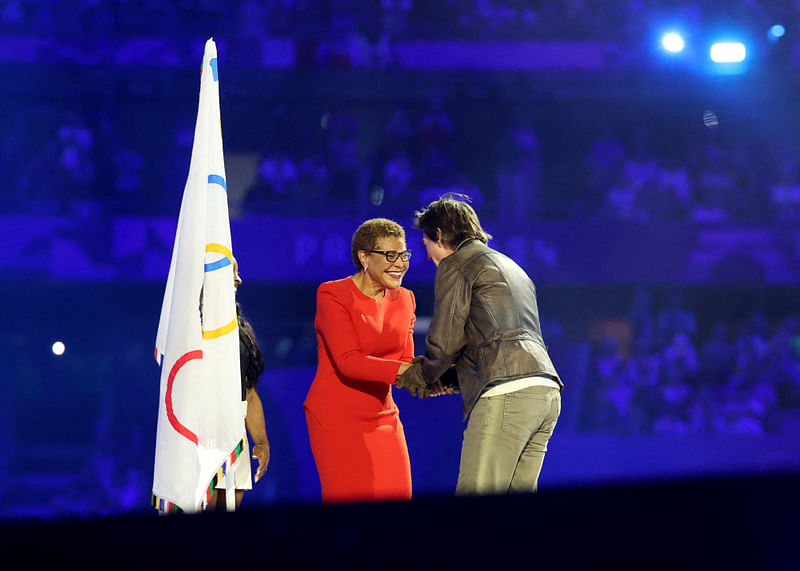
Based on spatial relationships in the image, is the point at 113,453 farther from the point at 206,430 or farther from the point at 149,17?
the point at 206,430

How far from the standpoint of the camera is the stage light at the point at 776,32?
297 inches

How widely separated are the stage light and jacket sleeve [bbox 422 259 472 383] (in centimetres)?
628

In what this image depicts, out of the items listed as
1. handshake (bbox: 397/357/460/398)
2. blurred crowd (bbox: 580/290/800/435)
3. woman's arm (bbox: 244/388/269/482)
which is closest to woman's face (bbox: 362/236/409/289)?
Result: handshake (bbox: 397/357/460/398)

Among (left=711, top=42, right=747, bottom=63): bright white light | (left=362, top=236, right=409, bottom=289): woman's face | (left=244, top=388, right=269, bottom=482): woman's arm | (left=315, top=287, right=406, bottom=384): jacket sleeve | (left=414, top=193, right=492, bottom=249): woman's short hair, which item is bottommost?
(left=244, top=388, right=269, bottom=482): woman's arm

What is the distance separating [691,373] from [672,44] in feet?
9.25

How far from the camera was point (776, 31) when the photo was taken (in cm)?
755

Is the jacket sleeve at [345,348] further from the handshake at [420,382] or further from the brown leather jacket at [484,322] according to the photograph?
the brown leather jacket at [484,322]

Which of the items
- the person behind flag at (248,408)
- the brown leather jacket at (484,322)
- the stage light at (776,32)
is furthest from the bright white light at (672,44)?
the person behind flag at (248,408)

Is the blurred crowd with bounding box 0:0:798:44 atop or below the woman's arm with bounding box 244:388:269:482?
atop

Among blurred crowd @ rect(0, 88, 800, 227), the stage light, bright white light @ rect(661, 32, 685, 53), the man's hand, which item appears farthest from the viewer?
the stage light

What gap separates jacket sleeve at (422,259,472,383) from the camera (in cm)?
249

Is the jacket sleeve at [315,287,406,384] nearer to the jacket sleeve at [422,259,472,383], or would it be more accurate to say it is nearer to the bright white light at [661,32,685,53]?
the jacket sleeve at [422,259,472,383]

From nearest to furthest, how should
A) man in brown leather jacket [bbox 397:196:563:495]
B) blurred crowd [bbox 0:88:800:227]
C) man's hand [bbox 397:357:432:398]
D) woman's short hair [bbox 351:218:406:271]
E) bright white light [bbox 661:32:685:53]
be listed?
man in brown leather jacket [bbox 397:196:563:495], man's hand [bbox 397:357:432:398], woman's short hair [bbox 351:218:406:271], blurred crowd [bbox 0:88:800:227], bright white light [bbox 661:32:685:53]

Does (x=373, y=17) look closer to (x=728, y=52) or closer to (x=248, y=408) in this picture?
(x=728, y=52)
